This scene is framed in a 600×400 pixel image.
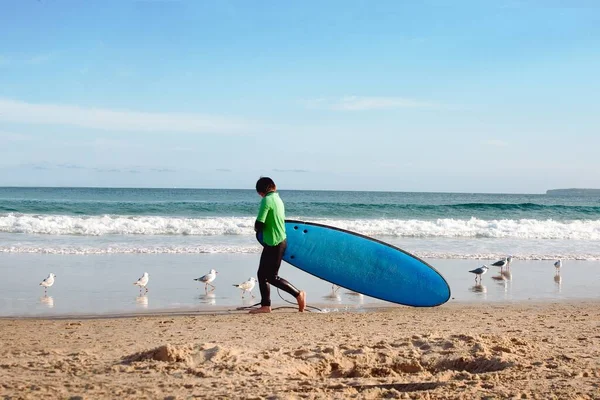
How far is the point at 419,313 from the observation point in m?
7.32

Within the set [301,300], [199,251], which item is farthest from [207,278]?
[199,251]

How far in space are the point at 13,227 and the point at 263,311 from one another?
15398 mm

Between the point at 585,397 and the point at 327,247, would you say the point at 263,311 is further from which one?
the point at 585,397

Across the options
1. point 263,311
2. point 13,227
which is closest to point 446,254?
point 263,311

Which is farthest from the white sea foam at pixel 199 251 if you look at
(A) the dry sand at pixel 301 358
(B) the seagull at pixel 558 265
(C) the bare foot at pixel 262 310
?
(A) the dry sand at pixel 301 358

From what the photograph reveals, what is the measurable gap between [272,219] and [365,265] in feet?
5.88

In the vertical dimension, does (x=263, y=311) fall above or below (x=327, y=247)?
below

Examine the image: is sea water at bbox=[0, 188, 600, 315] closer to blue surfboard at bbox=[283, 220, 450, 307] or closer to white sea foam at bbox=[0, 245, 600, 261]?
white sea foam at bbox=[0, 245, 600, 261]

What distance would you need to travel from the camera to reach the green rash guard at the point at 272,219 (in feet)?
22.5

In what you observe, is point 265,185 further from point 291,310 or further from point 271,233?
point 291,310

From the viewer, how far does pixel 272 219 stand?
22.7 feet

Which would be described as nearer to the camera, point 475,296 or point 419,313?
point 419,313

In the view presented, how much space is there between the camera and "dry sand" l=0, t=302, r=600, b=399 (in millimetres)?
3855

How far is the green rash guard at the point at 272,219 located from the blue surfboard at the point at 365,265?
4.16 ft
